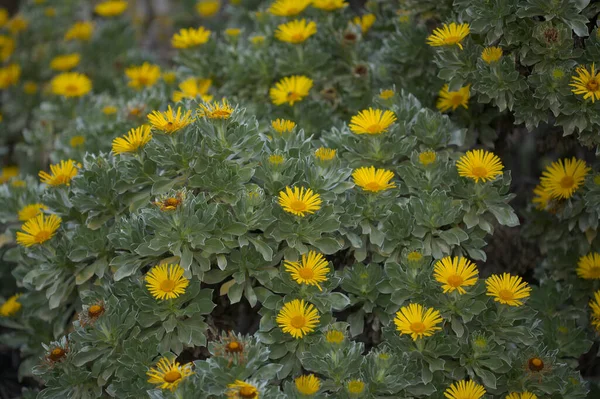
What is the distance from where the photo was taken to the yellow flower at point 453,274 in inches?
79.8

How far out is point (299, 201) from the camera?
2115 mm

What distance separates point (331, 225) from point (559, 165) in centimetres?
89

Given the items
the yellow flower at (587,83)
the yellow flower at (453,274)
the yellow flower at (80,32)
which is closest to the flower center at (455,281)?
the yellow flower at (453,274)

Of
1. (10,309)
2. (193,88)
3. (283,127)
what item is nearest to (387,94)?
(283,127)

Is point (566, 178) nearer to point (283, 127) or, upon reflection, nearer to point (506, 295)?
point (506, 295)

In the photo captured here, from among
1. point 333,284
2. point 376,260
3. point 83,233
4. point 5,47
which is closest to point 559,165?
point 376,260

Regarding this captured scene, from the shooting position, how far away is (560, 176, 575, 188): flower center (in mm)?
2416

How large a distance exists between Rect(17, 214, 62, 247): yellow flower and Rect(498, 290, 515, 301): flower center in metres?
1.45

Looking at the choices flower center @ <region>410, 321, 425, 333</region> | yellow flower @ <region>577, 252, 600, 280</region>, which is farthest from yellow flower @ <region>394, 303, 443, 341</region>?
yellow flower @ <region>577, 252, 600, 280</region>

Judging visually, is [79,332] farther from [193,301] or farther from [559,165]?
[559,165]

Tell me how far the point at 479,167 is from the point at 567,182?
387 millimetres

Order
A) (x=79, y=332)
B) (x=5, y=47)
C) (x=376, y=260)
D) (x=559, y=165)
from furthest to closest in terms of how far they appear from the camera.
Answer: (x=5, y=47) → (x=559, y=165) → (x=376, y=260) → (x=79, y=332)

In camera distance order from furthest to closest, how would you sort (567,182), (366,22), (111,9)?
(111,9), (366,22), (567,182)

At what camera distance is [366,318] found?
93.5 inches
